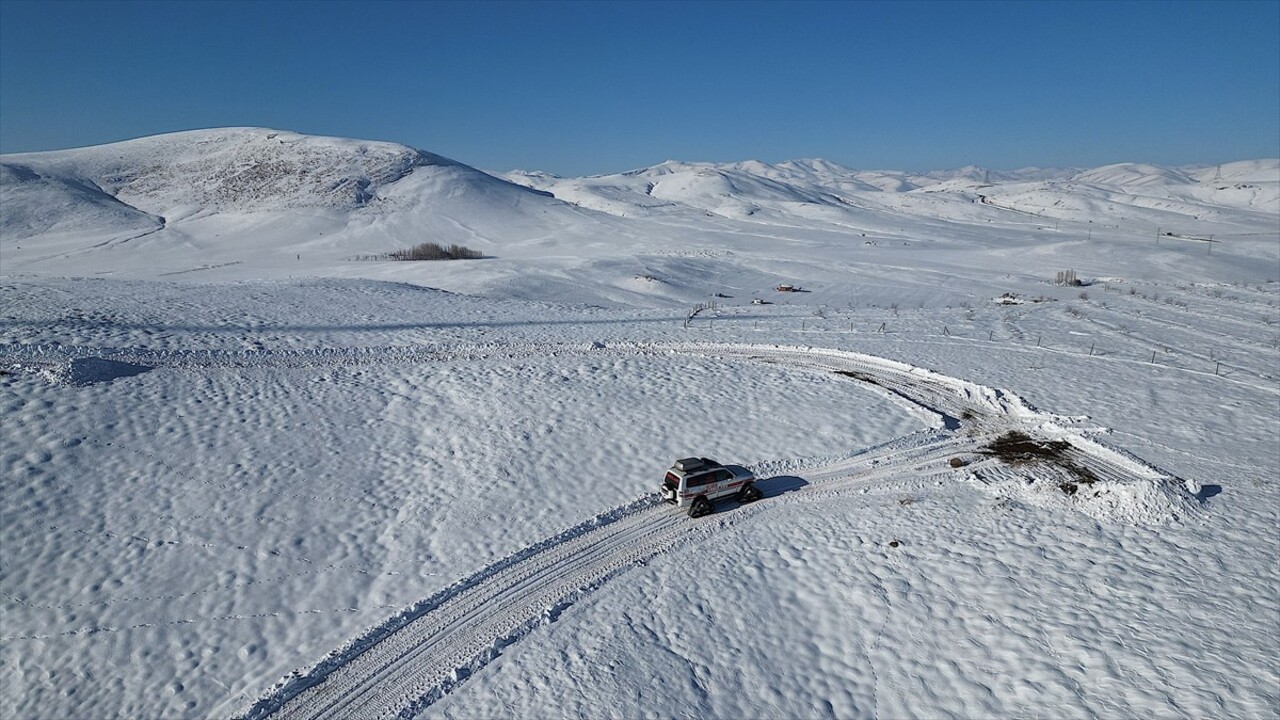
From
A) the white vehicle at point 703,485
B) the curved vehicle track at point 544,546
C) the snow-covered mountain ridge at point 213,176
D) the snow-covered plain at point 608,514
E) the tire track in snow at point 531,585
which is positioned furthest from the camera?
the snow-covered mountain ridge at point 213,176

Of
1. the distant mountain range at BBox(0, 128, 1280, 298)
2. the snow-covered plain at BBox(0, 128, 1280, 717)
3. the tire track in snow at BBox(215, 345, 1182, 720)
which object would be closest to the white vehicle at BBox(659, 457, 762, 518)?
the tire track in snow at BBox(215, 345, 1182, 720)

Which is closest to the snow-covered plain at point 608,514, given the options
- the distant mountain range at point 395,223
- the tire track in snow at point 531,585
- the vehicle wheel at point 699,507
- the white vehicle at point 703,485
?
the tire track in snow at point 531,585

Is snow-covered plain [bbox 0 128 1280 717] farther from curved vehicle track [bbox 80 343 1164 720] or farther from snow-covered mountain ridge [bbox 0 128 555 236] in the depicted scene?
snow-covered mountain ridge [bbox 0 128 555 236]

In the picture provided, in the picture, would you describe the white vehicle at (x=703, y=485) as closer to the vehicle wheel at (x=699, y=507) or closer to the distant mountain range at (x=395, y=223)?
the vehicle wheel at (x=699, y=507)

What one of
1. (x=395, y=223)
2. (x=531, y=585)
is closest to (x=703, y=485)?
(x=531, y=585)

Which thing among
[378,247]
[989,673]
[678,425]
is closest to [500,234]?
[378,247]

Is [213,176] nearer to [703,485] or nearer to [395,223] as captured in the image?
[395,223]
